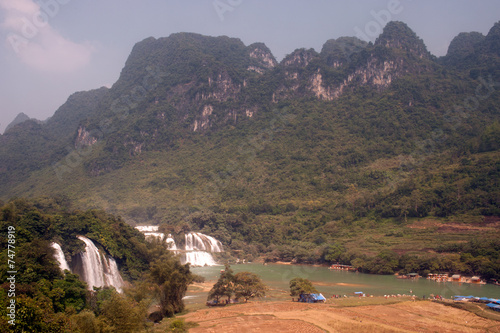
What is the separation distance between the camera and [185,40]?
17488 cm

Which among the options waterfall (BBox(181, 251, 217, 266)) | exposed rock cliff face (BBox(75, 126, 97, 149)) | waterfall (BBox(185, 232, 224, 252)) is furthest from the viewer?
exposed rock cliff face (BBox(75, 126, 97, 149))

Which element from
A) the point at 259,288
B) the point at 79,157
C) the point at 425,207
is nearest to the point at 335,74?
the point at 425,207

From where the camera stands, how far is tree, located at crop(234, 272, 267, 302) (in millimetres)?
30562

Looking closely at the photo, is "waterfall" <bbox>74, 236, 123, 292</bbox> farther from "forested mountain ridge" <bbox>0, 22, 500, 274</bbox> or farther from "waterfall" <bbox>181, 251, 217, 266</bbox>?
"forested mountain ridge" <bbox>0, 22, 500, 274</bbox>

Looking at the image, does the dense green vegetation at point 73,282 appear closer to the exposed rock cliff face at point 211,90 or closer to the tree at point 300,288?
the tree at point 300,288

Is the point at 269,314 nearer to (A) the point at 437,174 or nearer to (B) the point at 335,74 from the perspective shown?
(A) the point at 437,174

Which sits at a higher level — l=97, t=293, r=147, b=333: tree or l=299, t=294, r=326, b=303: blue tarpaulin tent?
l=97, t=293, r=147, b=333: tree

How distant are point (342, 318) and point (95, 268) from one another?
728 inches

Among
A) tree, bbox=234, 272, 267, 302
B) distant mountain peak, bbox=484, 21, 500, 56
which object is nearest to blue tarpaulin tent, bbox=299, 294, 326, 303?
tree, bbox=234, 272, 267, 302

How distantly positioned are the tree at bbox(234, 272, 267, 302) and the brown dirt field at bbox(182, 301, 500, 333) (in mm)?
2448

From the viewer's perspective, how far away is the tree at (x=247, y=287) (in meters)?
30.6

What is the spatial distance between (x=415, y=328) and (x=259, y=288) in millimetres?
13062

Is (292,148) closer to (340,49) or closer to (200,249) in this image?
(200,249)

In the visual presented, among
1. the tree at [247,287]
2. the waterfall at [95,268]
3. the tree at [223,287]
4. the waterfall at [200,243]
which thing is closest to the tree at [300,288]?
the tree at [247,287]
